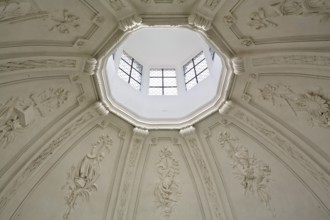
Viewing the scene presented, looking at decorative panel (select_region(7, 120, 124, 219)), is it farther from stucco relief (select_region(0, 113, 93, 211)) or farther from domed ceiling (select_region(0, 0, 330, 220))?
stucco relief (select_region(0, 113, 93, 211))

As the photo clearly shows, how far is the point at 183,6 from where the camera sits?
22.9 feet

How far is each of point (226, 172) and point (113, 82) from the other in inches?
192

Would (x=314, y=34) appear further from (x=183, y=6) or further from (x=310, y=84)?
(x=183, y=6)

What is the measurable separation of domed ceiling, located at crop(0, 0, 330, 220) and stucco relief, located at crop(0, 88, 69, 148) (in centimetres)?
3

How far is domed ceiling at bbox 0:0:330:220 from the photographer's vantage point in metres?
6.89

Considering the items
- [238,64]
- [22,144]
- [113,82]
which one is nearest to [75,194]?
[22,144]

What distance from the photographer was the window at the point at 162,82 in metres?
11.7

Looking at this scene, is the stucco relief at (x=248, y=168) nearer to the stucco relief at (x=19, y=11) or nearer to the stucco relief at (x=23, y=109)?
the stucco relief at (x=23, y=109)

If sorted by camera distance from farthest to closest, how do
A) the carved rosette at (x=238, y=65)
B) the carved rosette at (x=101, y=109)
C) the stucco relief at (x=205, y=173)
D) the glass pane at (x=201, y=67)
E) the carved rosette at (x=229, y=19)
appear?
the glass pane at (x=201, y=67) < the stucco relief at (x=205, y=173) < the carved rosette at (x=101, y=109) < the carved rosette at (x=238, y=65) < the carved rosette at (x=229, y=19)

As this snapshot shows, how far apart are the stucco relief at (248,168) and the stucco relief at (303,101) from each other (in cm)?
202

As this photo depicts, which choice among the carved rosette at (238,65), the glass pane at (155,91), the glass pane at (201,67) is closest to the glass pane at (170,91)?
the glass pane at (155,91)

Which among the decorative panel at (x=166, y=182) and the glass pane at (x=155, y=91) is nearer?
the decorative panel at (x=166, y=182)

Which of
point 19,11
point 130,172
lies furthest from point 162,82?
point 19,11

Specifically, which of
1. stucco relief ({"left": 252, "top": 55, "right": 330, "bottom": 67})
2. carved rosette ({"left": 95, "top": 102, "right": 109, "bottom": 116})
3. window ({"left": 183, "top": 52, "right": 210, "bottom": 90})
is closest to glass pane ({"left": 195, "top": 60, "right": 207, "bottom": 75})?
window ({"left": 183, "top": 52, "right": 210, "bottom": 90})
